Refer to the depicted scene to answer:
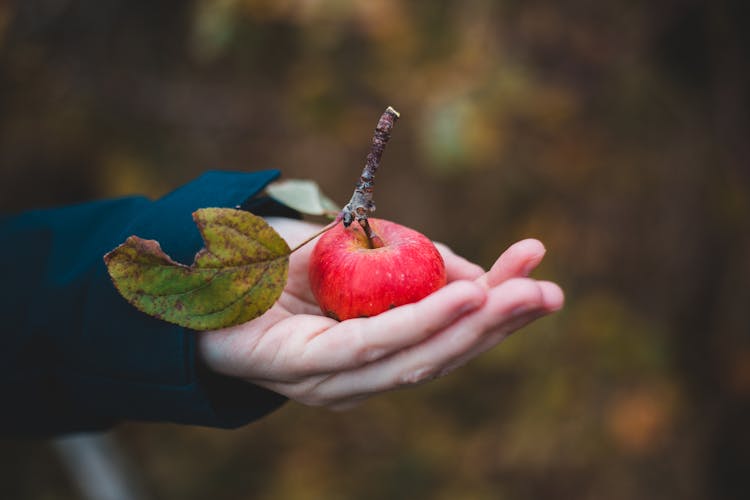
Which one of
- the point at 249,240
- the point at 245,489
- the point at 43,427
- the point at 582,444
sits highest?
the point at 249,240

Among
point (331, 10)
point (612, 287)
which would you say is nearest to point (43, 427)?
point (331, 10)

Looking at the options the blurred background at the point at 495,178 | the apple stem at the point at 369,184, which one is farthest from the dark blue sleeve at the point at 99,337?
the blurred background at the point at 495,178

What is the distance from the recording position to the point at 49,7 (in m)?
2.62

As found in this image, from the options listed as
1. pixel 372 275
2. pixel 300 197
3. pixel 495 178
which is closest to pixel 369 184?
pixel 372 275

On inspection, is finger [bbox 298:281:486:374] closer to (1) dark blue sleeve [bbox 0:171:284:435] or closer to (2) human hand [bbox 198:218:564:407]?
(2) human hand [bbox 198:218:564:407]

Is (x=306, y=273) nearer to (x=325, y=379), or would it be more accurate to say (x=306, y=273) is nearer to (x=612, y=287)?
(x=325, y=379)

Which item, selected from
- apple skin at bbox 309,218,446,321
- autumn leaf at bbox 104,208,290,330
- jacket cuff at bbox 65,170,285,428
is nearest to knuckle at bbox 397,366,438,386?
apple skin at bbox 309,218,446,321

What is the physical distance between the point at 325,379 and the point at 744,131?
6.79 ft

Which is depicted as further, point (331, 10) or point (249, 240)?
point (331, 10)

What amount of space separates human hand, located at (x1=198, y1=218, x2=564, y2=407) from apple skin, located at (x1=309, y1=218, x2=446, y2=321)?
0.05 meters

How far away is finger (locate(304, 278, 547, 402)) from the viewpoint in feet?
2.88

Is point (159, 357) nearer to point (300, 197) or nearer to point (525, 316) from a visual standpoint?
point (300, 197)

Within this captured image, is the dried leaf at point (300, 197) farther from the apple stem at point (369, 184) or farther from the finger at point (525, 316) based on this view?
the finger at point (525, 316)

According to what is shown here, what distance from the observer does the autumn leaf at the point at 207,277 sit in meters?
0.98
